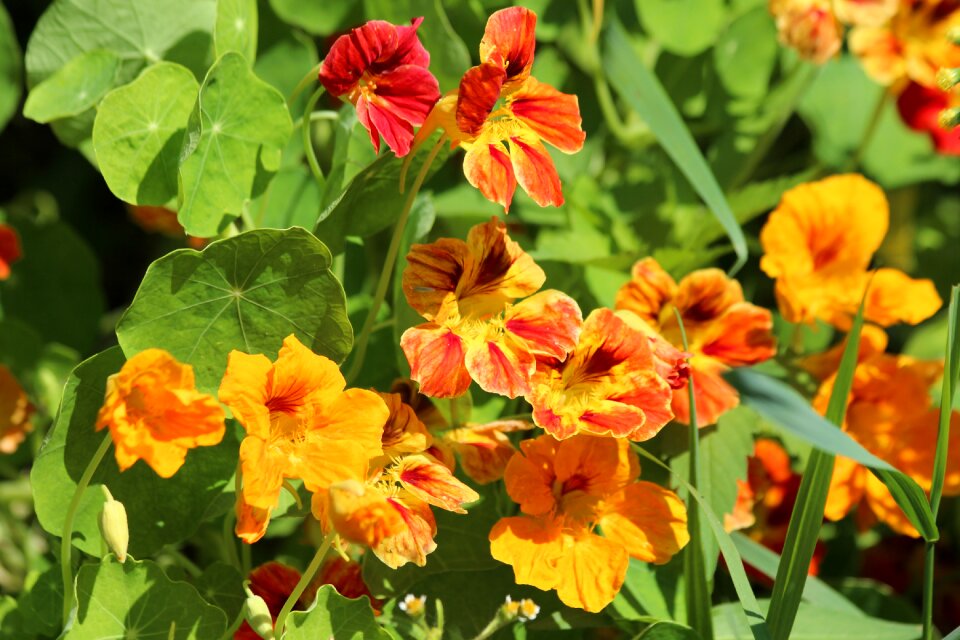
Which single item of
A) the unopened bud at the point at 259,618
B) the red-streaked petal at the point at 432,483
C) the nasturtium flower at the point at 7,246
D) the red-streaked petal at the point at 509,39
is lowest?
the nasturtium flower at the point at 7,246

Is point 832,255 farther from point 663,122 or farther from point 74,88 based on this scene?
point 74,88

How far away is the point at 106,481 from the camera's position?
82 centimetres

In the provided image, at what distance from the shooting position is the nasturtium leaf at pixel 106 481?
783mm

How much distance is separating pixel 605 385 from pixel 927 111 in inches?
32.4

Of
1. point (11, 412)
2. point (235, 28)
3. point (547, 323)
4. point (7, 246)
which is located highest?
point (235, 28)

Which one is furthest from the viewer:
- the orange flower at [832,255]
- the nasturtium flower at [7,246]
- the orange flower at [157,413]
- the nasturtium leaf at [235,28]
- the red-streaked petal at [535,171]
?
the nasturtium flower at [7,246]

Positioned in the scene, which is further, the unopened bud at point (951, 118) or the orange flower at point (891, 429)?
the orange flower at point (891, 429)

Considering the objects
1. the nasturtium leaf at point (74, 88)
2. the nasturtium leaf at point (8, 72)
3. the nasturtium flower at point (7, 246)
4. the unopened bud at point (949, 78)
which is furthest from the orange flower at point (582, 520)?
the nasturtium leaf at point (8, 72)

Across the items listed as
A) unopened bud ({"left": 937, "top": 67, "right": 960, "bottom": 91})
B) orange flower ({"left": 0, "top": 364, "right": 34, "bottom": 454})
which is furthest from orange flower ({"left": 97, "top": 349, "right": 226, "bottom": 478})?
unopened bud ({"left": 937, "top": 67, "right": 960, "bottom": 91})

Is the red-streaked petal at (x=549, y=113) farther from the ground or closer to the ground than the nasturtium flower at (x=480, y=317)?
farther from the ground

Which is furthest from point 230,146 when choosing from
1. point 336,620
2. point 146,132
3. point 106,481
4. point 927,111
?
point 927,111

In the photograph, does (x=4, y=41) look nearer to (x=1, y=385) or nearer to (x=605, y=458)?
(x=1, y=385)

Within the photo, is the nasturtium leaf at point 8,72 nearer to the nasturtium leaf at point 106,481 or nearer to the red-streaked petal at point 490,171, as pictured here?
the nasturtium leaf at point 106,481

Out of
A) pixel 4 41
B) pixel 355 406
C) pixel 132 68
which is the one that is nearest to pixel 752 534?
pixel 355 406
